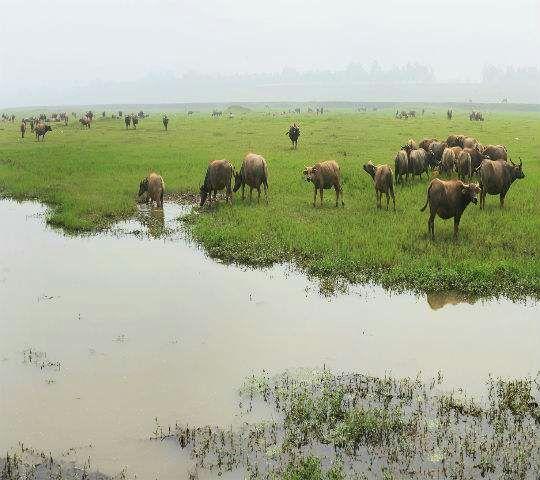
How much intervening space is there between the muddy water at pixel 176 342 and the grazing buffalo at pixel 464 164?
1162 cm

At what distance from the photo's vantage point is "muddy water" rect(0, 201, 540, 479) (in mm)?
6789

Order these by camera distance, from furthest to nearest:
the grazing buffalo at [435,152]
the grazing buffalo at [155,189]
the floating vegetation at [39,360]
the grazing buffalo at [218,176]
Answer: the grazing buffalo at [435,152] < the grazing buffalo at [155,189] < the grazing buffalo at [218,176] < the floating vegetation at [39,360]

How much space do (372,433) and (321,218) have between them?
10.3 m

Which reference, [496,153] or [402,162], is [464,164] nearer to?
[402,162]

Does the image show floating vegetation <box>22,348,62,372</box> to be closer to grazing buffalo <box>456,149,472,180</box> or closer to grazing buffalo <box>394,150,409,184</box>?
grazing buffalo <box>394,150,409,184</box>

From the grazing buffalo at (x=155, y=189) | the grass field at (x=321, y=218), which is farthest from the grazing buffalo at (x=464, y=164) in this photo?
the grazing buffalo at (x=155, y=189)

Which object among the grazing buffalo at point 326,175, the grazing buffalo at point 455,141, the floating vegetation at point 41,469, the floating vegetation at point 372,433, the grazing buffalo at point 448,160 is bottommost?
the floating vegetation at point 41,469

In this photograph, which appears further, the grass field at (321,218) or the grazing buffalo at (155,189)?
the grazing buffalo at (155,189)

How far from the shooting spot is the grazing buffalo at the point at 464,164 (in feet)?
69.1

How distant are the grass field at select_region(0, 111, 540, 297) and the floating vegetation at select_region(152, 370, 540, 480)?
4.05m

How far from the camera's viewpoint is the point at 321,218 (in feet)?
53.6

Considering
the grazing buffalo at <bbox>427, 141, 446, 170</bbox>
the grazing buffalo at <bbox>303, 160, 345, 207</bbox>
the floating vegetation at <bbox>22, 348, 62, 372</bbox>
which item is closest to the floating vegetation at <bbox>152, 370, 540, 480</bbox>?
the floating vegetation at <bbox>22, 348, 62, 372</bbox>

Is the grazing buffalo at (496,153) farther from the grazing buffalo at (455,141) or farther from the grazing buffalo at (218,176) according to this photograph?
the grazing buffalo at (218,176)

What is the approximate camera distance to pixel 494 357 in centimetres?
835
